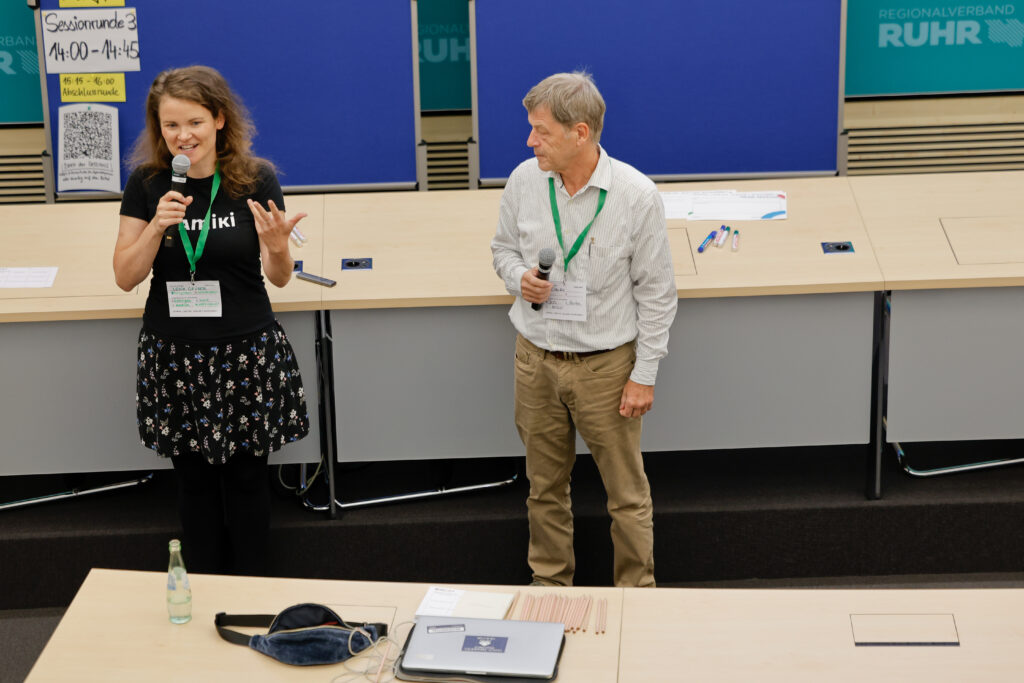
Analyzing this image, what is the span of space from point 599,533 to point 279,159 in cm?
204

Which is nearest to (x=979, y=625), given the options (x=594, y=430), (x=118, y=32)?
(x=594, y=430)

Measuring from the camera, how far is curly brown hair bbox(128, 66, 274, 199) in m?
2.89

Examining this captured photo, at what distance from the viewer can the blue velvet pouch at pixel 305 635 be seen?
213 cm

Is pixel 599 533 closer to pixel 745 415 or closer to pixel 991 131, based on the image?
pixel 745 415

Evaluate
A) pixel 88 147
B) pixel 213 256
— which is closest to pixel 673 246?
pixel 213 256

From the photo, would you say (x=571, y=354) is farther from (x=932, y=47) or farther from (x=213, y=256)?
(x=932, y=47)

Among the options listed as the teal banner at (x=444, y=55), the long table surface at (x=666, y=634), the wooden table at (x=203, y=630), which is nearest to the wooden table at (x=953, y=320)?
the long table surface at (x=666, y=634)

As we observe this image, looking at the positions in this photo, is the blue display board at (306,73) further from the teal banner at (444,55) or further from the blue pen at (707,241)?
the blue pen at (707,241)

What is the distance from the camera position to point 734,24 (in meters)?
4.58

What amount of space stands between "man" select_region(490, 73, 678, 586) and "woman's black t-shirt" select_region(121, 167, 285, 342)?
2.18 ft

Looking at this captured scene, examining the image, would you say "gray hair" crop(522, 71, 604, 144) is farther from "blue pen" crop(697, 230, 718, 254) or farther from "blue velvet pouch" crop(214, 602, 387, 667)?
"blue velvet pouch" crop(214, 602, 387, 667)

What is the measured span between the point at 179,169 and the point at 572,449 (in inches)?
52.9

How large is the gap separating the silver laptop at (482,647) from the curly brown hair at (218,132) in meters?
1.34

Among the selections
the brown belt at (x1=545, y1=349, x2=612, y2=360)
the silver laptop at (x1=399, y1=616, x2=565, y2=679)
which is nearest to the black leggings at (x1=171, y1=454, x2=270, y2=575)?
the brown belt at (x1=545, y1=349, x2=612, y2=360)
